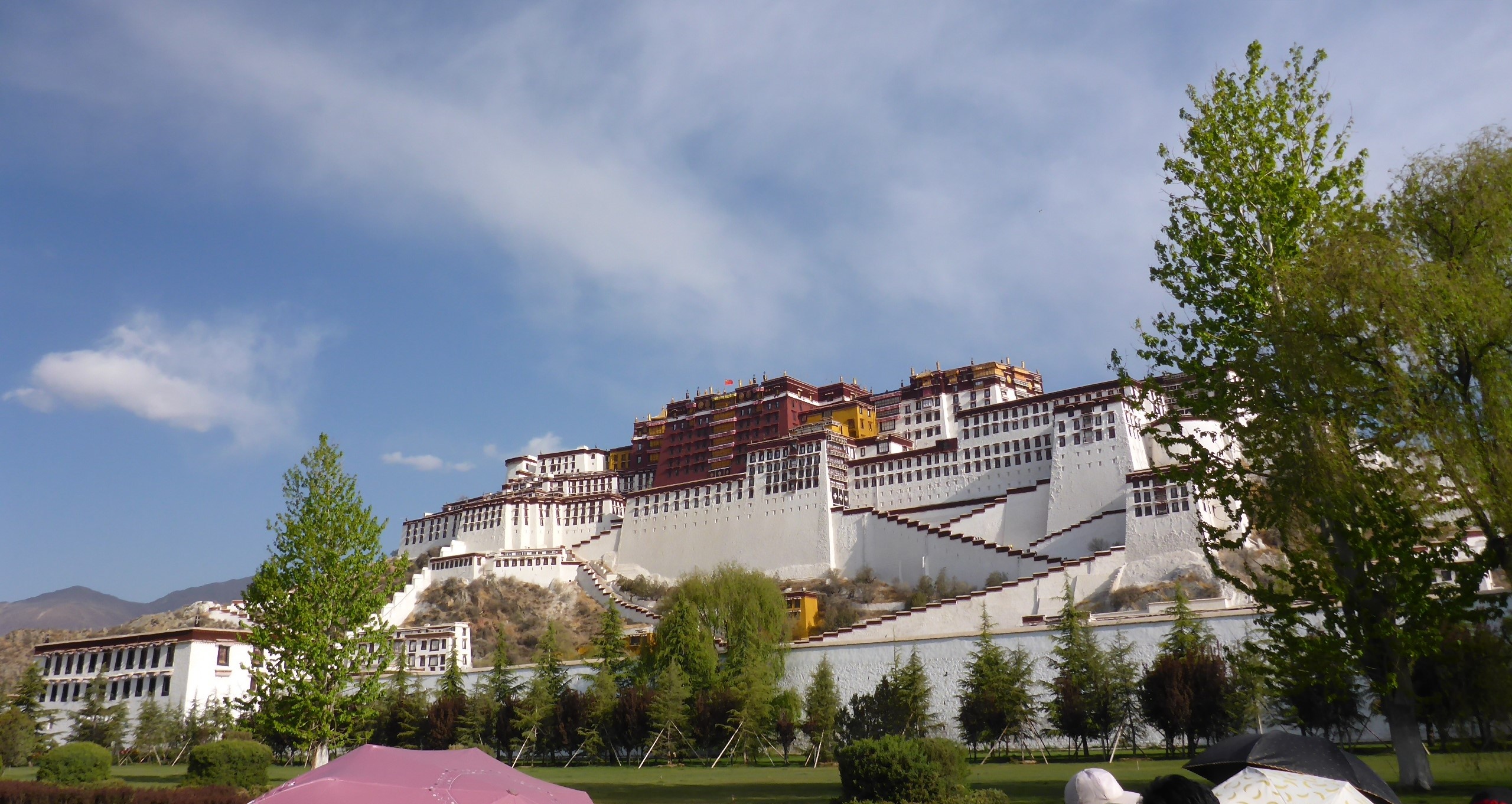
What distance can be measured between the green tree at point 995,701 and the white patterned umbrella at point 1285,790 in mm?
18943

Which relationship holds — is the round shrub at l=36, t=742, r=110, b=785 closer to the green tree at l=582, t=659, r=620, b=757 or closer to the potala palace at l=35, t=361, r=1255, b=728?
the green tree at l=582, t=659, r=620, b=757

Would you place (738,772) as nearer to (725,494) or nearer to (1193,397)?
(1193,397)

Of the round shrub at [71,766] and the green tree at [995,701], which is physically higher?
the green tree at [995,701]

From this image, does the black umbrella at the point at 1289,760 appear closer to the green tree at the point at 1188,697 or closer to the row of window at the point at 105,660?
the green tree at the point at 1188,697

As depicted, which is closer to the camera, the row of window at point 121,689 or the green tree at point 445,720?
the green tree at point 445,720

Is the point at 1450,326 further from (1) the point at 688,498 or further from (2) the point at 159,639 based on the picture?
(1) the point at 688,498

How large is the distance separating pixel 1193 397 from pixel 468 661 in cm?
4805

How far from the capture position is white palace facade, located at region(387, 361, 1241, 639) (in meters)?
47.2

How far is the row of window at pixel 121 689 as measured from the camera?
43906mm

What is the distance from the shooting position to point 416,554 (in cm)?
7819

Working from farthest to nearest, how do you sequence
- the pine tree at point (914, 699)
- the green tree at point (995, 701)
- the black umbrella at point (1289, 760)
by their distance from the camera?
the pine tree at point (914, 699) → the green tree at point (995, 701) → the black umbrella at point (1289, 760)

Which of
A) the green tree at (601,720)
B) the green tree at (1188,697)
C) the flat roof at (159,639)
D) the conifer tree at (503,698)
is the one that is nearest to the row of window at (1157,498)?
the green tree at (1188,697)

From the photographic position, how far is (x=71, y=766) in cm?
1867

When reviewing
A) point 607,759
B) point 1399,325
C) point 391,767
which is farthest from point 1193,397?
point 607,759
